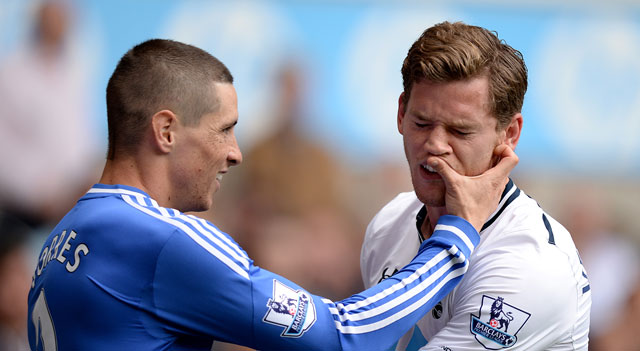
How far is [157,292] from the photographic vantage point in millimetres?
2426

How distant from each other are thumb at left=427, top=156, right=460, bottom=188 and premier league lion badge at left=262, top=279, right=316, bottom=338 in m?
0.63

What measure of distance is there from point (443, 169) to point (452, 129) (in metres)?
0.15

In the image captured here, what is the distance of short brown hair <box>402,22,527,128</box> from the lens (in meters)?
2.71

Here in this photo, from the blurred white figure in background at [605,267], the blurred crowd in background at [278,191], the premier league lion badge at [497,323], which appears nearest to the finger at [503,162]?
the premier league lion badge at [497,323]

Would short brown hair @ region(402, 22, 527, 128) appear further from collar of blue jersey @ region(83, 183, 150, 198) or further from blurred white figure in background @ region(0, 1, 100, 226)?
blurred white figure in background @ region(0, 1, 100, 226)

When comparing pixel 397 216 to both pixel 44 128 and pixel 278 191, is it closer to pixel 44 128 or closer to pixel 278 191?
pixel 278 191

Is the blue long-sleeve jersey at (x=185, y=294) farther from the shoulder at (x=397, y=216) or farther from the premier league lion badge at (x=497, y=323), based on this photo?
the shoulder at (x=397, y=216)

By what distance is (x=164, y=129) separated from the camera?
2.67m

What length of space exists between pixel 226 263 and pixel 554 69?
236 inches

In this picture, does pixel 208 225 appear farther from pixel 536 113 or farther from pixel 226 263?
pixel 536 113

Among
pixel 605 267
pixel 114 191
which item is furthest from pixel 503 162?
pixel 605 267

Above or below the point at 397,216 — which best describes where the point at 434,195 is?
above

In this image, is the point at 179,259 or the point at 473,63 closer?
the point at 179,259

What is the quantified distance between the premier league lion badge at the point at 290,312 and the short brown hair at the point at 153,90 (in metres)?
0.68
